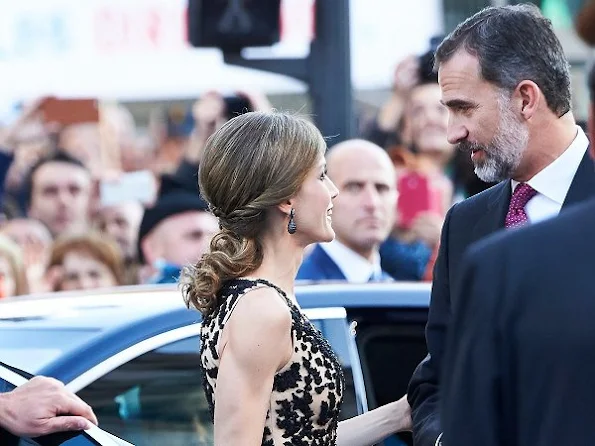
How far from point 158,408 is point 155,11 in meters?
8.90

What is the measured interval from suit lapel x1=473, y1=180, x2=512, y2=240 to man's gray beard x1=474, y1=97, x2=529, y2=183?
0.26 feet

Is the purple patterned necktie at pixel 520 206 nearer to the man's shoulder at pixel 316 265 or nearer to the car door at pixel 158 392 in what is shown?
the car door at pixel 158 392

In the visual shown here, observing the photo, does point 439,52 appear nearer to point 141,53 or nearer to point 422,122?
point 422,122

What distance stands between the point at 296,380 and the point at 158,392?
26.0 inches

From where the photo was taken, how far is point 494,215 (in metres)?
3.05

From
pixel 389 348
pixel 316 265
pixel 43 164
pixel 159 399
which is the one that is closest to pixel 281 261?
pixel 159 399

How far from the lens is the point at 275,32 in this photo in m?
7.69

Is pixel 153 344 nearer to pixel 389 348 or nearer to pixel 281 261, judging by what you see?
pixel 281 261

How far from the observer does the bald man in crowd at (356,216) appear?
5344 mm

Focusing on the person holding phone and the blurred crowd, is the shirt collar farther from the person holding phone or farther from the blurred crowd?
the blurred crowd

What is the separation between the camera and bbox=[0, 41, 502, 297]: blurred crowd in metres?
6.42

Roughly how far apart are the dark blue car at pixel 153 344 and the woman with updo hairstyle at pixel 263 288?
0.34 meters

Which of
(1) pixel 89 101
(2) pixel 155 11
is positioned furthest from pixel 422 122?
(2) pixel 155 11

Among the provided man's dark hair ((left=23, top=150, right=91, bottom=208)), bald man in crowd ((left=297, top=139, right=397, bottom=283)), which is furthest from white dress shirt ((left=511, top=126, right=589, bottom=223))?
man's dark hair ((left=23, top=150, right=91, bottom=208))
